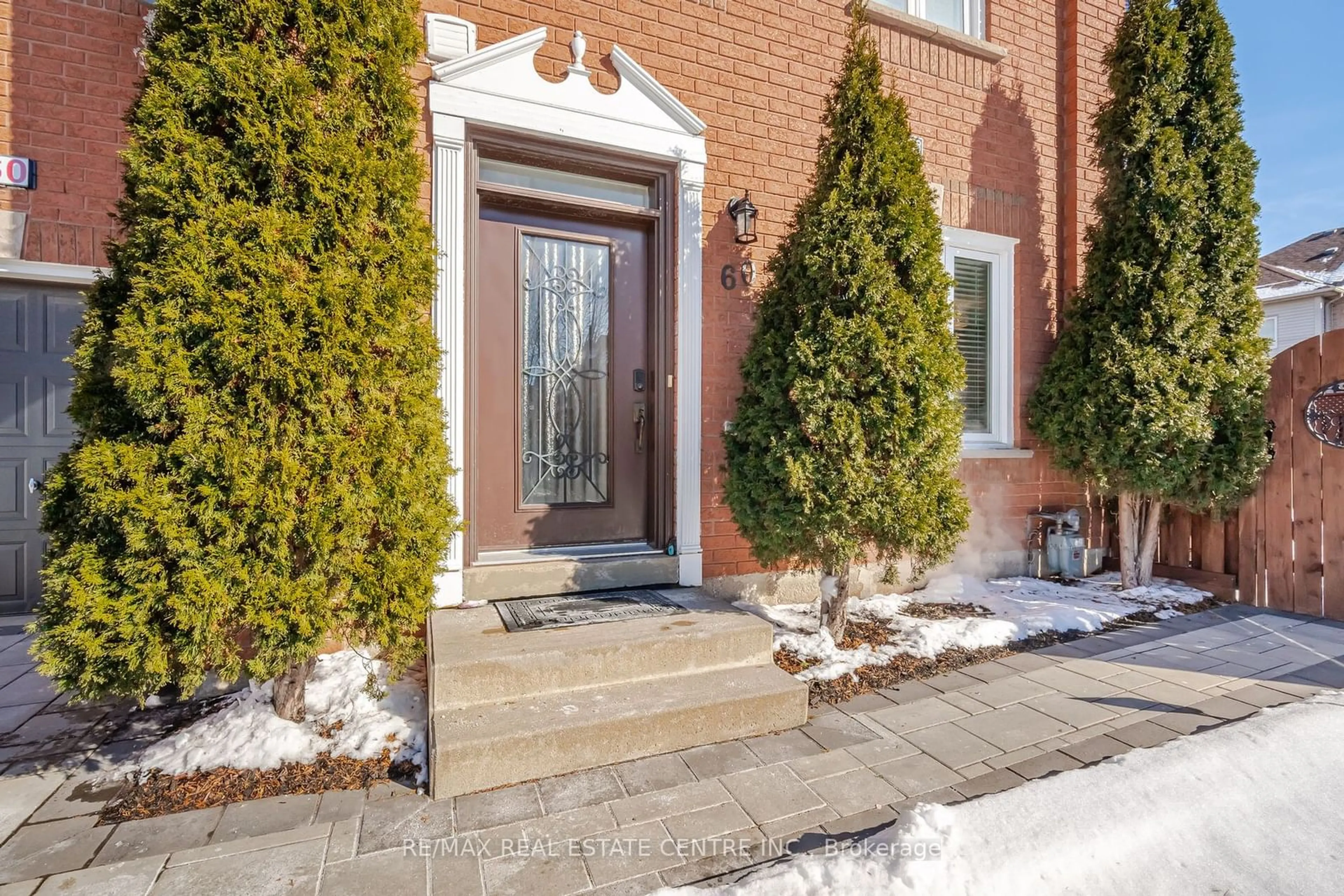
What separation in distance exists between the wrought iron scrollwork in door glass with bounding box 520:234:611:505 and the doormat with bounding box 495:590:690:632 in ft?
1.96

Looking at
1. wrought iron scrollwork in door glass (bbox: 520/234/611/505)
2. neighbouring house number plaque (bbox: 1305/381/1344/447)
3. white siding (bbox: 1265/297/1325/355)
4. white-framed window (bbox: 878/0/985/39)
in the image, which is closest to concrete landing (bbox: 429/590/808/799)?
wrought iron scrollwork in door glass (bbox: 520/234/611/505)

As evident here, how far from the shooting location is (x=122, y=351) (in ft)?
6.24

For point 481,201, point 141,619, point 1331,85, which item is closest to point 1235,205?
point 481,201

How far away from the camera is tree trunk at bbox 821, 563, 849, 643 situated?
3285mm

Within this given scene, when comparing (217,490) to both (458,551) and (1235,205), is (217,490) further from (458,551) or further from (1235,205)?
(1235,205)

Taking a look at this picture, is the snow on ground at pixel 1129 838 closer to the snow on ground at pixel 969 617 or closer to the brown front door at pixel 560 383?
the snow on ground at pixel 969 617

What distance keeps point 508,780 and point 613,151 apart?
3.17 m

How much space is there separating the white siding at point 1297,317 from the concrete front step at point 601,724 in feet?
43.1

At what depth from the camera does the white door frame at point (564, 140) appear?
3.10 metres

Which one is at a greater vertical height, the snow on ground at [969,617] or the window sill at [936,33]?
the window sill at [936,33]

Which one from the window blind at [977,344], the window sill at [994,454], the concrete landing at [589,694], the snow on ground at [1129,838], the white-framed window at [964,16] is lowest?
the snow on ground at [1129,838]

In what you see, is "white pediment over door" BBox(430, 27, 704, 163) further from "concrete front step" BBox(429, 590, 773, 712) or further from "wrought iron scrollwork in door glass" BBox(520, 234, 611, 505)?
"concrete front step" BBox(429, 590, 773, 712)

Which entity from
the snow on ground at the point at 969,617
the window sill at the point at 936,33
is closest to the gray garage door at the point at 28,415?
the snow on ground at the point at 969,617

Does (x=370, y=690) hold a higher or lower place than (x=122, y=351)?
lower
